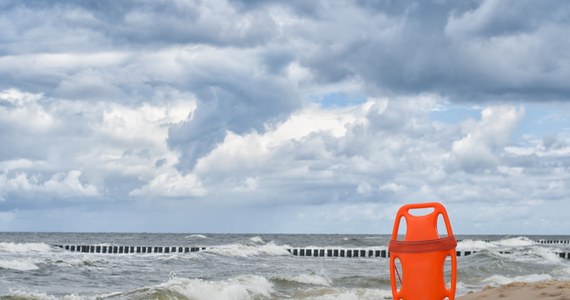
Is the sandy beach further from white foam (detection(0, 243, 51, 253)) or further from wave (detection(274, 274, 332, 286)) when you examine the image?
white foam (detection(0, 243, 51, 253))

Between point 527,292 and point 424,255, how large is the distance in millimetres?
4075

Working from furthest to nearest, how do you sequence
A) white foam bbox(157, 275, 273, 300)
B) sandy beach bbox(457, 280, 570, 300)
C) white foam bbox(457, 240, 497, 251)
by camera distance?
white foam bbox(457, 240, 497, 251) < white foam bbox(157, 275, 273, 300) < sandy beach bbox(457, 280, 570, 300)

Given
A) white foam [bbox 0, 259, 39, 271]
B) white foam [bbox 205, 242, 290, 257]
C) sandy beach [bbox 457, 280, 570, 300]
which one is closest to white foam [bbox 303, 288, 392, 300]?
sandy beach [bbox 457, 280, 570, 300]

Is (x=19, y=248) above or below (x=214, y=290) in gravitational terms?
above

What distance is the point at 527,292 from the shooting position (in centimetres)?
1035

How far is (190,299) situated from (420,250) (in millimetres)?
9271

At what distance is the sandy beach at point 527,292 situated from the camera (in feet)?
32.0

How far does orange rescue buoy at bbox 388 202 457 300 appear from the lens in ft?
22.5

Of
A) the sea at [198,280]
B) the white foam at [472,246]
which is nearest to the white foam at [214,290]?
the sea at [198,280]

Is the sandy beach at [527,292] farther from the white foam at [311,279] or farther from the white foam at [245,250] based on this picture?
the white foam at [245,250]

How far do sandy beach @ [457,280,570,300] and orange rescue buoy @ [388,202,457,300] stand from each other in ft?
10.2

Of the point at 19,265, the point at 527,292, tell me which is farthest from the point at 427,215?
the point at 19,265

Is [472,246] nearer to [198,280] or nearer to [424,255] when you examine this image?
[198,280]

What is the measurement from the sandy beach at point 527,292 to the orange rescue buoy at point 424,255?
3.11m
